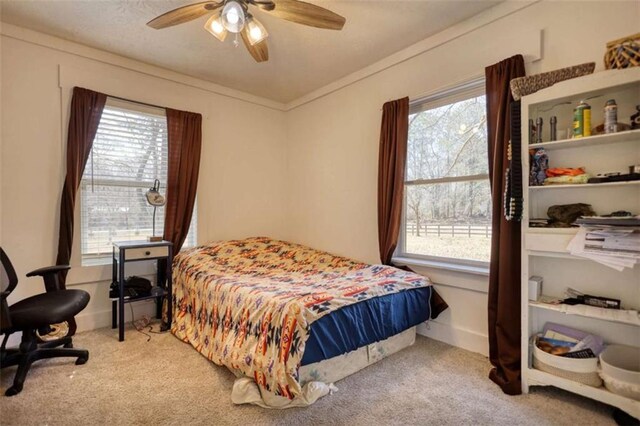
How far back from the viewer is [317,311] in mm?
1824

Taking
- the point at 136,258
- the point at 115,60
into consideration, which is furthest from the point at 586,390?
the point at 115,60

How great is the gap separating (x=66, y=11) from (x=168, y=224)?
6.23ft

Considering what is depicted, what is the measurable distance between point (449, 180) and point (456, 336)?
1303 mm

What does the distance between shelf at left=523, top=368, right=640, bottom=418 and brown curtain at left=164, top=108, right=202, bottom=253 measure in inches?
125

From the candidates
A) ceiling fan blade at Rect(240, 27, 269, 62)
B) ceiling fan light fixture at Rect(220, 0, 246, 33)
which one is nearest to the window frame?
ceiling fan blade at Rect(240, 27, 269, 62)

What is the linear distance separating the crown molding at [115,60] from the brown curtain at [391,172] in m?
1.93

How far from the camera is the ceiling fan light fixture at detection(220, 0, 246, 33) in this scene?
1848 millimetres

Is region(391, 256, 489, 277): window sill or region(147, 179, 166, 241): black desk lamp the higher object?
region(147, 179, 166, 241): black desk lamp

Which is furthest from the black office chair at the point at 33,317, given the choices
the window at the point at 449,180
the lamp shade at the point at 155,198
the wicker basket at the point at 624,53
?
the wicker basket at the point at 624,53

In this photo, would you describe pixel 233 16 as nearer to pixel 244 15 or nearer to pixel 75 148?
pixel 244 15

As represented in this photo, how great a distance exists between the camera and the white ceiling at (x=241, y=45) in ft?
7.57

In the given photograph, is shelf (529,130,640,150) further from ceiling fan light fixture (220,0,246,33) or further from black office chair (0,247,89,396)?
black office chair (0,247,89,396)

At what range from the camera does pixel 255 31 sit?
207 cm

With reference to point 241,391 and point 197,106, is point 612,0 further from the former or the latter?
point 197,106
